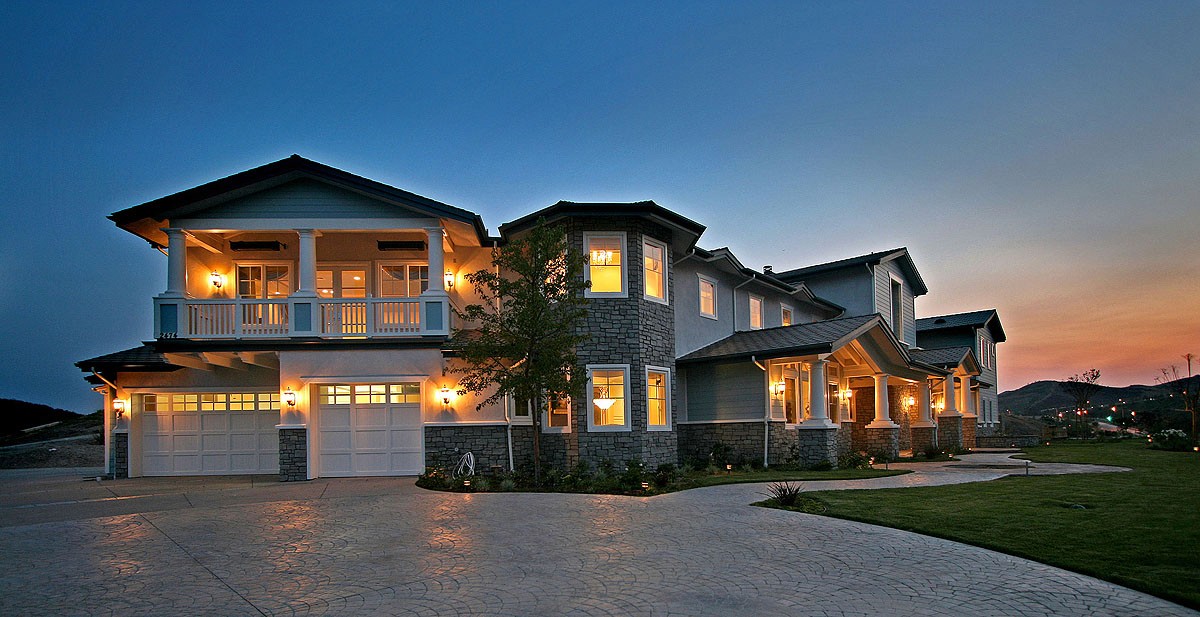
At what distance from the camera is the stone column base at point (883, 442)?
70.6ft

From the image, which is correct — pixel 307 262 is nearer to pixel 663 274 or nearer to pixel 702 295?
pixel 663 274

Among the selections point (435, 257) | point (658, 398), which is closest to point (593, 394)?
point (658, 398)

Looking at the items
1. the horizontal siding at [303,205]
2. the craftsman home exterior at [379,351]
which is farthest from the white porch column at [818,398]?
the horizontal siding at [303,205]

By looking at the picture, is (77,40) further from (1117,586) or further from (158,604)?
(1117,586)

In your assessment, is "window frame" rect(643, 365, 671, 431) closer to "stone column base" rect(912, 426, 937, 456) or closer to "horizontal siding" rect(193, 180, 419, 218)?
"horizontal siding" rect(193, 180, 419, 218)

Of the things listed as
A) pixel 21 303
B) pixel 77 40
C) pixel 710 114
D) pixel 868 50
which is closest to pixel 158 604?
pixel 868 50

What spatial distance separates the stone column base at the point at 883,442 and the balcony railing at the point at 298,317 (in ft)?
44.8

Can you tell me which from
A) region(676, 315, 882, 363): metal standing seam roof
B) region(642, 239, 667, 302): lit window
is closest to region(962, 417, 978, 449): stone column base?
region(676, 315, 882, 363): metal standing seam roof

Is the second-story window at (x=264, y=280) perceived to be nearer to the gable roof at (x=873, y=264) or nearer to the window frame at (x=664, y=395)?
the window frame at (x=664, y=395)

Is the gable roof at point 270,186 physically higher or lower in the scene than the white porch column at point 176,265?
higher

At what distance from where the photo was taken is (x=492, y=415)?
1652 cm

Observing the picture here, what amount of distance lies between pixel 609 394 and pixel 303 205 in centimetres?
818

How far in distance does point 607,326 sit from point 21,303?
54.2 metres

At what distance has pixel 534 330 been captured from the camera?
46.3 feet
